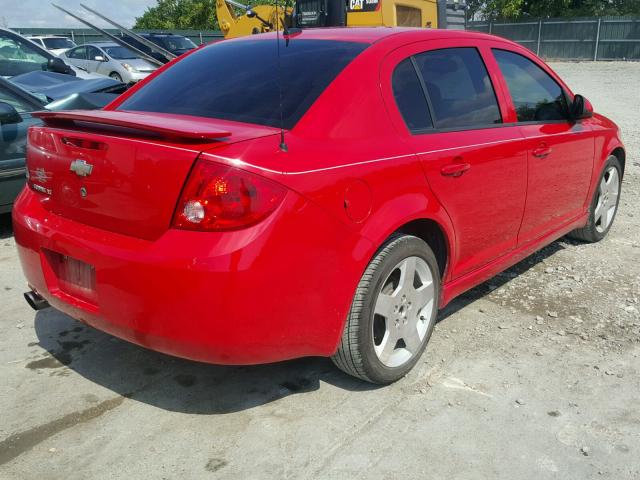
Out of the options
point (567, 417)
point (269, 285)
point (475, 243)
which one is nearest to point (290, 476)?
point (269, 285)

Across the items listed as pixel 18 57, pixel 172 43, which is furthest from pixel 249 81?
pixel 172 43

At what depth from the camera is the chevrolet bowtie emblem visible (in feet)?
8.61

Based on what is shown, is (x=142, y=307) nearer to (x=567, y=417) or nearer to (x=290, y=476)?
(x=290, y=476)

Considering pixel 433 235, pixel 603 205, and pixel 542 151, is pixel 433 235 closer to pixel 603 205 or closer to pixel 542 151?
pixel 542 151

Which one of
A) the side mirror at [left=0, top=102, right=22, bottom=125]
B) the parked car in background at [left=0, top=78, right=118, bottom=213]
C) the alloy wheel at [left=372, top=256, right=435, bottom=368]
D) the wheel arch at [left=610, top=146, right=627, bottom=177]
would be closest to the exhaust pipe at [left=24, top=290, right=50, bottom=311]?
the alloy wheel at [left=372, top=256, right=435, bottom=368]

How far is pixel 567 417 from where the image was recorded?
2838mm

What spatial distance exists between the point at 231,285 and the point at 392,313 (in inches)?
37.8

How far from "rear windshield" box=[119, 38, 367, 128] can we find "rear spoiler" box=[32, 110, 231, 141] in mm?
189

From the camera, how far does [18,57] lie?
8.21 meters

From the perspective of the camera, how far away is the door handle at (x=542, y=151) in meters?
3.79

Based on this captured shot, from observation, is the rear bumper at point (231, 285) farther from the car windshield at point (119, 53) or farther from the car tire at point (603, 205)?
the car windshield at point (119, 53)

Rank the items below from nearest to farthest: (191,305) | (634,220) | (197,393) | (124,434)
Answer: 1. (191,305)
2. (124,434)
3. (197,393)
4. (634,220)

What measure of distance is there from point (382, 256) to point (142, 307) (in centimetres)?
103

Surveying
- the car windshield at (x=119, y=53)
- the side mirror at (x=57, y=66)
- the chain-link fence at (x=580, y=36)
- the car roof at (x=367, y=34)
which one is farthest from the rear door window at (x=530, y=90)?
the chain-link fence at (x=580, y=36)
